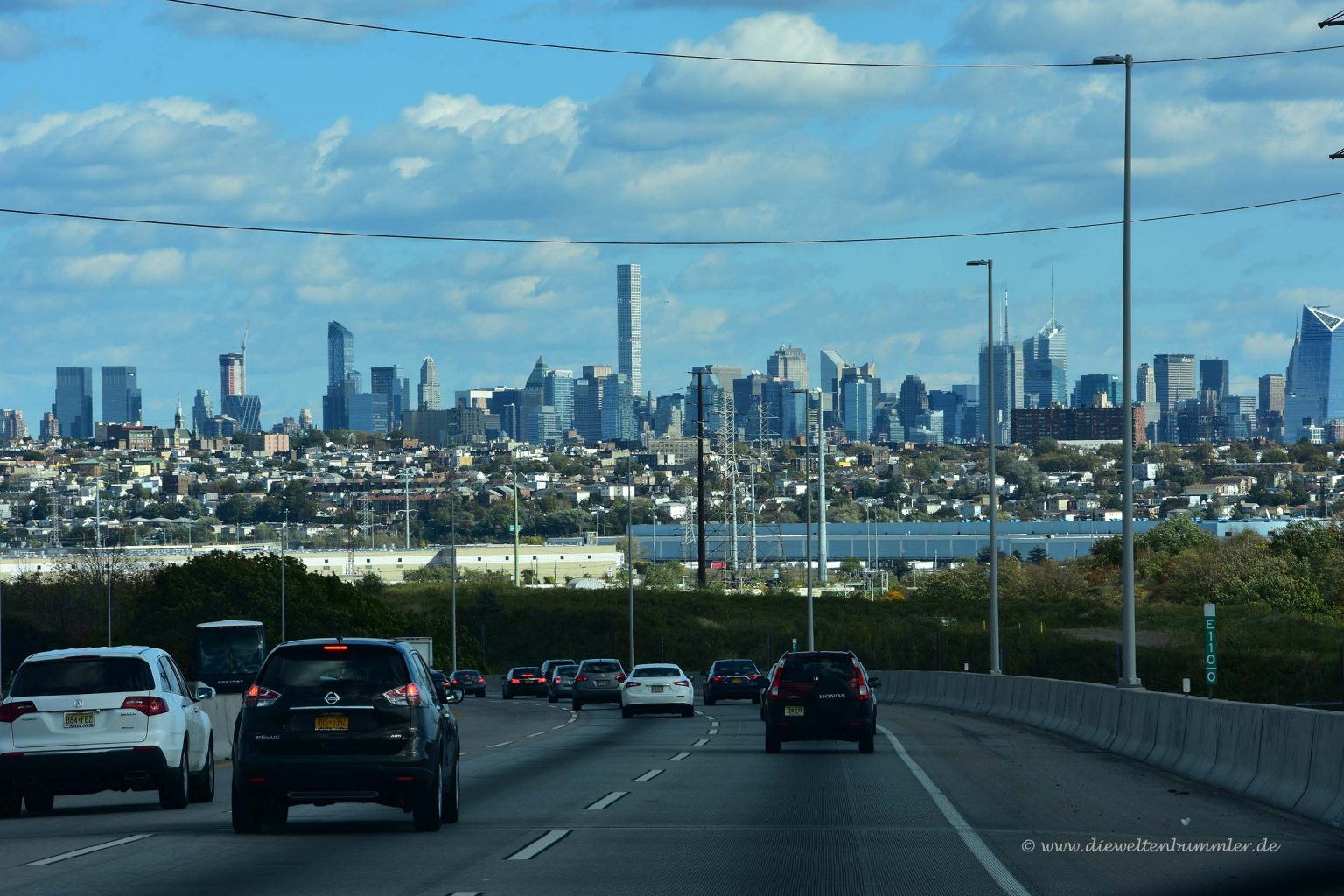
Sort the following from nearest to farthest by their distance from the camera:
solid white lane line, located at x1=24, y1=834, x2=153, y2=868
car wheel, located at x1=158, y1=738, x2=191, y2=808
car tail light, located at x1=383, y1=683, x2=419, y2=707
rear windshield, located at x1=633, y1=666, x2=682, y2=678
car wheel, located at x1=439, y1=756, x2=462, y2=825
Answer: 1. solid white lane line, located at x1=24, y1=834, x2=153, y2=868
2. car tail light, located at x1=383, y1=683, x2=419, y2=707
3. car wheel, located at x1=439, y1=756, x2=462, y2=825
4. car wheel, located at x1=158, y1=738, x2=191, y2=808
5. rear windshield, located at x1=633, y1=666, x2=682, y2=678

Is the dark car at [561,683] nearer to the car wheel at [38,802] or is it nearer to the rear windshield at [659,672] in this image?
the rear windshield at [659,672]

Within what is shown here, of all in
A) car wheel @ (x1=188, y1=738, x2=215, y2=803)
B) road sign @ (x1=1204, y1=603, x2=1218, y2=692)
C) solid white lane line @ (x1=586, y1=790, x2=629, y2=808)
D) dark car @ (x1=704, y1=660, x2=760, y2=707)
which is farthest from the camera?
dark car @ (x1=704, y1=660, x2=760, y2=707)

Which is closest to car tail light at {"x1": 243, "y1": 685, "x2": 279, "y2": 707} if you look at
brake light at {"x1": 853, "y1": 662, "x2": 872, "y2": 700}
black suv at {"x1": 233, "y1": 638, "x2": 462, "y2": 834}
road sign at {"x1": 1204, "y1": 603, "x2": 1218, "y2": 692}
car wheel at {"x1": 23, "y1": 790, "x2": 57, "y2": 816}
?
black suv at {"x1": 233, "y1": 638, "x2": 462, "y2": 834}

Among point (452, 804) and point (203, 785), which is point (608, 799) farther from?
point (203, 785)

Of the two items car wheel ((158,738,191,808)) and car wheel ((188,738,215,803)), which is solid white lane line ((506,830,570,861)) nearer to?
car wheel ((158,738,191,808))

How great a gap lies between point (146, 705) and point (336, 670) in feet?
11.7

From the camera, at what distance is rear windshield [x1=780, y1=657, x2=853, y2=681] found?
2908cm

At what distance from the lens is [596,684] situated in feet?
187

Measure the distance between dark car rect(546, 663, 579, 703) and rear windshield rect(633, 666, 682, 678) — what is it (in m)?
17.8

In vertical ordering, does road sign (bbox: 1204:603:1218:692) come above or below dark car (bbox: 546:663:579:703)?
above

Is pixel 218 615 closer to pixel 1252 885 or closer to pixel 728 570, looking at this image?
pixel 728 570

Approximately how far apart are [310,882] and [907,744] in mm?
19206

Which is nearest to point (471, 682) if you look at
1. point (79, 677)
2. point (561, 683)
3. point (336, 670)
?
point (561, 683)

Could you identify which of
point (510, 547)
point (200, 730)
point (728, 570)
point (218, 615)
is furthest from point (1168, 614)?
point (510, 547)
